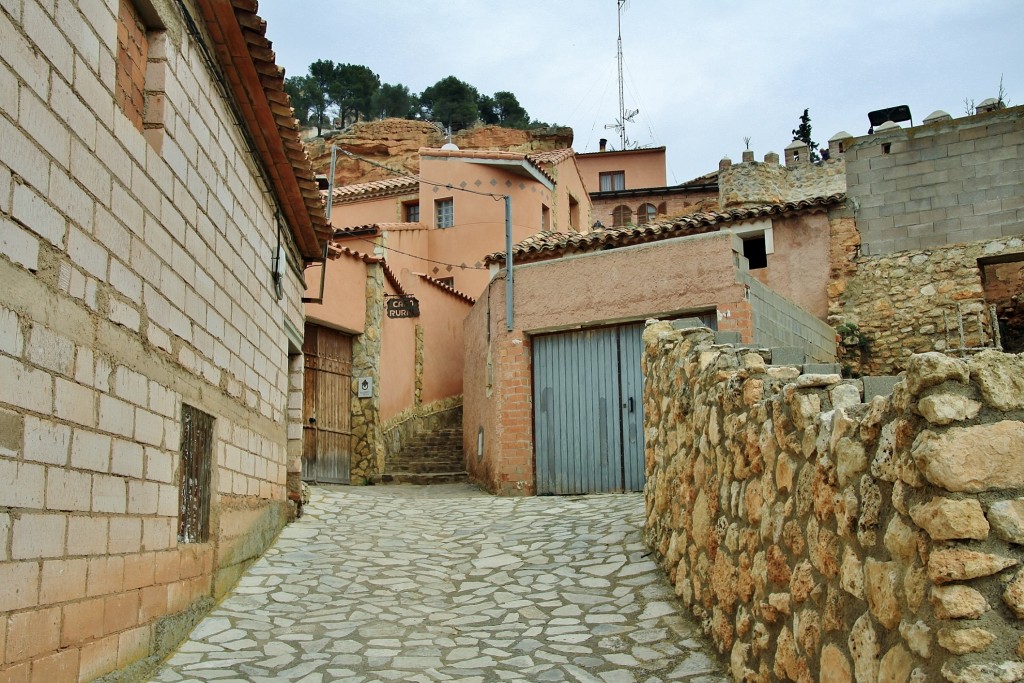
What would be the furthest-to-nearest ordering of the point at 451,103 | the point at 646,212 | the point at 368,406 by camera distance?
the point at 451,103 → the point at 646,212 → the point at 368,406

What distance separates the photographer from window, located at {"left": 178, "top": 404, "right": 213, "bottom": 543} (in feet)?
20.7

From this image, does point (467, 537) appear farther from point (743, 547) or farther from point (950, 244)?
point (950, 244)

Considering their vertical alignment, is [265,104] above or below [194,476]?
above

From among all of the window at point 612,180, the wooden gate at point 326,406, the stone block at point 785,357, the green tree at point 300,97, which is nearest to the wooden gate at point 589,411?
the wooden gate at point 326,406

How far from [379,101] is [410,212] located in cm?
2939

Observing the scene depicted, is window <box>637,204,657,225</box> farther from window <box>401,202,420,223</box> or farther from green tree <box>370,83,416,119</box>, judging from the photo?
green tree <box>370,83,416,119</box>

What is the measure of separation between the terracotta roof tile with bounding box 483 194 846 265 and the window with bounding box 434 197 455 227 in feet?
28.8

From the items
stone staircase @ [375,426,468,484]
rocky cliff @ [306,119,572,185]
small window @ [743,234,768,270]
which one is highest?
rocky cliff @ [306,119,572,185]

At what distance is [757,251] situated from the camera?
15.5 m

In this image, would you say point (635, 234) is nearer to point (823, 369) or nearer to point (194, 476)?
point (194, 476)

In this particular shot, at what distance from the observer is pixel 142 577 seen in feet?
17.8

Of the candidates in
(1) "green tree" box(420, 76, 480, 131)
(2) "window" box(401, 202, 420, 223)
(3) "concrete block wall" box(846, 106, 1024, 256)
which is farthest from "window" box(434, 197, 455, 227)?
(1) "green tree" box(420, 76, 480, 131)

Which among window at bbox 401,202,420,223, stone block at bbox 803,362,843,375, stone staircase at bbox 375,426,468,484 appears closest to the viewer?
stone block at bbox 803,362,843,375

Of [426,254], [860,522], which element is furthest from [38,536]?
[426,254]
